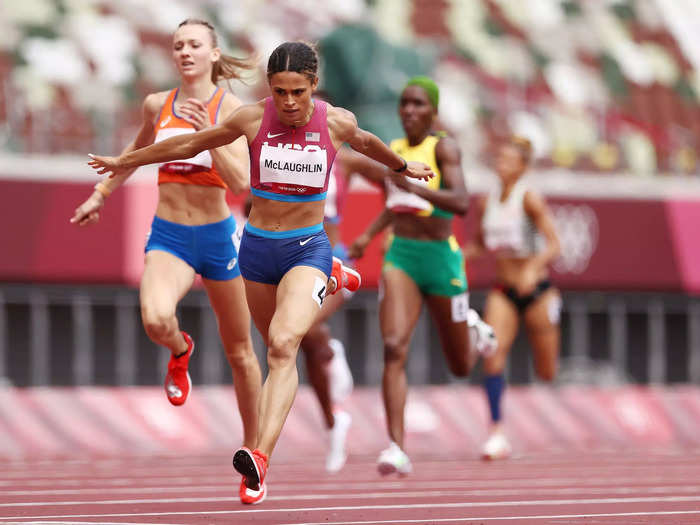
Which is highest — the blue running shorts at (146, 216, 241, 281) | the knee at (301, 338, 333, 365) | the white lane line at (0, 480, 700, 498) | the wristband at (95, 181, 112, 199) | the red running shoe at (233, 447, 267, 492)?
the wristband at (95, 181, 112, 199)

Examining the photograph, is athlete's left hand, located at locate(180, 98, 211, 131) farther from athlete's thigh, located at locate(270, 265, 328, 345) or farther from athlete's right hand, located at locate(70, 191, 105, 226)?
athlete's thigh, located at locate(270, 265, 328, 345)

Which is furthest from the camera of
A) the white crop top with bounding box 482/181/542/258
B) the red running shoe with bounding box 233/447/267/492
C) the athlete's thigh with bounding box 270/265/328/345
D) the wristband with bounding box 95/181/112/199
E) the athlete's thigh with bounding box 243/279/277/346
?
the white crop top with bounding box 482/181/542/258

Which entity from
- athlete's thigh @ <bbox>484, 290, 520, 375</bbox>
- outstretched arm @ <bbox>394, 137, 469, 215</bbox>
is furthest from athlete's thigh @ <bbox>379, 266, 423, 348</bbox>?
athlete's thigh @ <bbox>484, 290, 520, 375</bbox>

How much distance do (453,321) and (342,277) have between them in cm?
220

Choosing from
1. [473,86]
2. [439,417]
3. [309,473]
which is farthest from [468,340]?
[473,86]

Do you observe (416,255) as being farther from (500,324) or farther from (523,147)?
(523,147)

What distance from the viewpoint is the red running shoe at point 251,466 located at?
19.2 feet

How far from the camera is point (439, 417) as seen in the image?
45.6 feet

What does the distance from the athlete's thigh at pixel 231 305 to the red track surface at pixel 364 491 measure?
93 cm

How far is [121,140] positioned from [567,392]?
5907 mm

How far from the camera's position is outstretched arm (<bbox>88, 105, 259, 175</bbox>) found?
635cm

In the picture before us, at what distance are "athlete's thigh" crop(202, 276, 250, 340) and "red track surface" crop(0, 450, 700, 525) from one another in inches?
36.7

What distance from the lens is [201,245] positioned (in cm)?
735

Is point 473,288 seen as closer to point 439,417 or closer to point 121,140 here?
point 439,417
